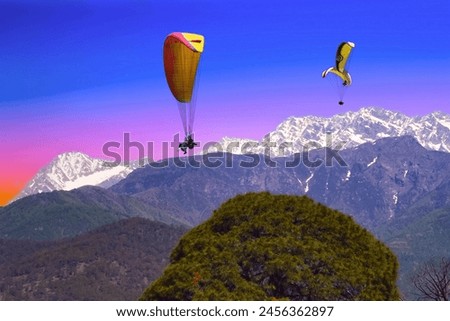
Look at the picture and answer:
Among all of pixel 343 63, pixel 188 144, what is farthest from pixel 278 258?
pixel 343 63

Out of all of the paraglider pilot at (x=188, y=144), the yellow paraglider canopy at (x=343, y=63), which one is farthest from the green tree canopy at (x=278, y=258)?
the yellow paraglider canopy at (x=343, y=63)

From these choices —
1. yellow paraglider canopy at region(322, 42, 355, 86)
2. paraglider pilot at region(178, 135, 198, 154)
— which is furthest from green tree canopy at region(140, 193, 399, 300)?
yellow paraglider canopy at region(322, 42, 355, 86)

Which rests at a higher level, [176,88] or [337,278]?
[176,88]

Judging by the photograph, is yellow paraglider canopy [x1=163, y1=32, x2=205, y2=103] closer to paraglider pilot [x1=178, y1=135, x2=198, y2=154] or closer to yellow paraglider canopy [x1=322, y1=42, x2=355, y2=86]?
paraglider pilot [x1=178, y1=135, x2=198, y2=154]

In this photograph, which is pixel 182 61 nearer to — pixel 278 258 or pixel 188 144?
pixel 188 144

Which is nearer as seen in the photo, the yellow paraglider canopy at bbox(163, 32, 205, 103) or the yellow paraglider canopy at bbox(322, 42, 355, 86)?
the yellow paraglider canopy at bbox(163, 32, 205, 103)

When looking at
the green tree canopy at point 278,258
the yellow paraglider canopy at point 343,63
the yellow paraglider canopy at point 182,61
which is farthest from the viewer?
the yellow paraglider canopy at point 343,63

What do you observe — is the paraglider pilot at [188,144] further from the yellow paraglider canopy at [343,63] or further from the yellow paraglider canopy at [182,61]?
the yellow paraglider canopy at [343,63]
